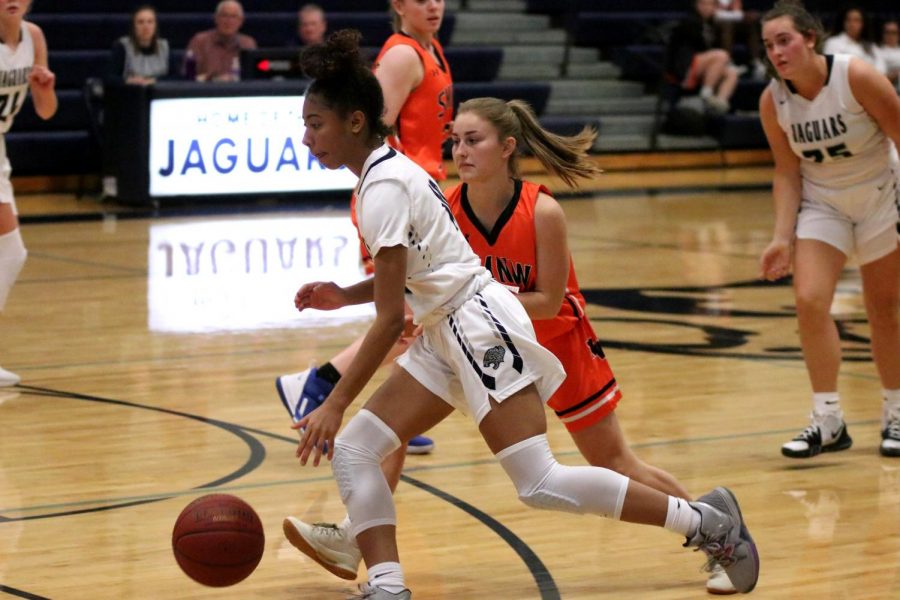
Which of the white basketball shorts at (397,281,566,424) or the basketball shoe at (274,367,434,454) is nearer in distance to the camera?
the white basketball shorts at (397,281,566,424)

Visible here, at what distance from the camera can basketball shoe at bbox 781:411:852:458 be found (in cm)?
528

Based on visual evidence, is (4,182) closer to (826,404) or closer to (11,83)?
(11,83)

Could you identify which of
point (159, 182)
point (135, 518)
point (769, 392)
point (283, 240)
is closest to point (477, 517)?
point (135, 518)

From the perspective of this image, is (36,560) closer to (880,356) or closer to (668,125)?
(880,356)

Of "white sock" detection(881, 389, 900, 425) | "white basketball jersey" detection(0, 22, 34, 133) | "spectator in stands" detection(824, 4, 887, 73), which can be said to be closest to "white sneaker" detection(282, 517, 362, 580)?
"white sock" detection(881, 389, 900, 425)

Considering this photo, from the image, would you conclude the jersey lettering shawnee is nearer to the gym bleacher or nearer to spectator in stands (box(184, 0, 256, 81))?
spectator in stands (box(184, 0, 256, 81))

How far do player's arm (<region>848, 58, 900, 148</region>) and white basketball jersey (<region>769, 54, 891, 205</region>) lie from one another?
30 mm

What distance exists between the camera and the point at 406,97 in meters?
5.35

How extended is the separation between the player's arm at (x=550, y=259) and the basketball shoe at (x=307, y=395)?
150 centimetres

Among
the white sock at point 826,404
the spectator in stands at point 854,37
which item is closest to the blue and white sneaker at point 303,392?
the white sock at point 826,404

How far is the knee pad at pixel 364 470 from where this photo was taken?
3.53 m

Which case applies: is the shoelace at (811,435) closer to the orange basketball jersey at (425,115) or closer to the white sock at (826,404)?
the white sock at (826,404)

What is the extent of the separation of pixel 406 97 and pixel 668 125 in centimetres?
1224

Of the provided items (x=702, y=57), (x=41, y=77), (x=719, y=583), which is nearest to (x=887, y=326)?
(x=719, y=583)
